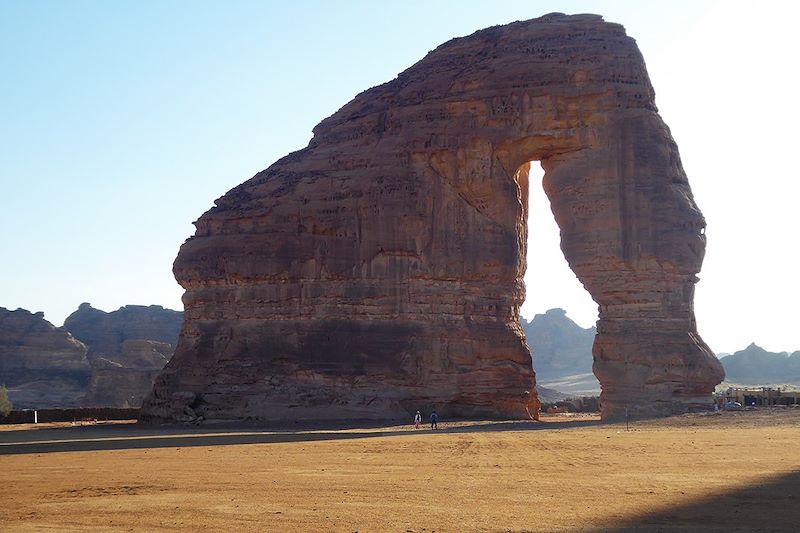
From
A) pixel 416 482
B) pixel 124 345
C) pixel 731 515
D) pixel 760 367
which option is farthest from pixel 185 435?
pixel 760 367

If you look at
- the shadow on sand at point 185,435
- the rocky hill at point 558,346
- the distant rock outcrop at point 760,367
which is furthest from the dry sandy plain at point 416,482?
the rocky hill at point 558,346

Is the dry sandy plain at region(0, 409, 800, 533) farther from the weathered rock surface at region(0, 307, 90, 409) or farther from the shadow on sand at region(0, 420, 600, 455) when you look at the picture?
the weathered rock surface at region(0, 307, 90, 409)

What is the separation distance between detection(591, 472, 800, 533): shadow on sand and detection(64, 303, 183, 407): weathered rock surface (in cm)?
6300

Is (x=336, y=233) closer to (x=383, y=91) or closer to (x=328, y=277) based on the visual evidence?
(x=328, y=277)

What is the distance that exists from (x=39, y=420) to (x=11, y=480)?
36.7 metres

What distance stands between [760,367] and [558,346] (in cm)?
4509

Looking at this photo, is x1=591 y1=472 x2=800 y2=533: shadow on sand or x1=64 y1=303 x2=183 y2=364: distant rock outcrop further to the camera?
x1=64 y1=303 x2=183 y2=364: distant rock outcrop

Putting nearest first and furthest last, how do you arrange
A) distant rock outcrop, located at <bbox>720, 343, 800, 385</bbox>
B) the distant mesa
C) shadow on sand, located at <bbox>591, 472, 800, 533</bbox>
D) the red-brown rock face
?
shadow on sand, located at <bbox>591, 472, 800, 533</bbox> < the red-brown rock face < the distant mesa < distant rock outcrop, located at <bbox>720, 343, 800, 385</bbox>

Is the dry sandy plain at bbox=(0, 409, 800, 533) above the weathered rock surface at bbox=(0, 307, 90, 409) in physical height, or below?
below

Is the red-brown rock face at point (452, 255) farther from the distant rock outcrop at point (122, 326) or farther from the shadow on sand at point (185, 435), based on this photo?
the distant rock outcrop at point (122, 326)

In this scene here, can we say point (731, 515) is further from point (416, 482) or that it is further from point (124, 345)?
point (124, 345)

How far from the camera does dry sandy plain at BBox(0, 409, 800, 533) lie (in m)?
15.6

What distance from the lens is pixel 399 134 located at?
4853 centimetres

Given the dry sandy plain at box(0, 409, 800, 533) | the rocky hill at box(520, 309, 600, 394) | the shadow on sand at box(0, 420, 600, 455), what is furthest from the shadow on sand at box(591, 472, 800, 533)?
the rocky hill at box(520, 309, 600, 394)
